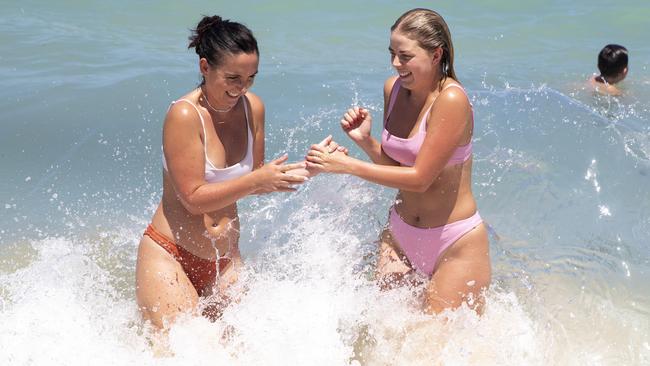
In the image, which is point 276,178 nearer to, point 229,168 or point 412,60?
point 229,168

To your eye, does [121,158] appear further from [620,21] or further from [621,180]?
[620,21]

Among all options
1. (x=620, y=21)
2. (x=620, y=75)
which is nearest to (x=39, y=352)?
(x=620, y=75)

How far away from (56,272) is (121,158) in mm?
2660

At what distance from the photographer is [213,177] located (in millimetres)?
4102

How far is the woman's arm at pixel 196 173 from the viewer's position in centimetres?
393

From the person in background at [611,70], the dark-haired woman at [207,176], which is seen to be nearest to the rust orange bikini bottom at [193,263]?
the dark-haired woman at [207,176]

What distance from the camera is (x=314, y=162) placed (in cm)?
399

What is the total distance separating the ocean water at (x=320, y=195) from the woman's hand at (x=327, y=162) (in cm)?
94

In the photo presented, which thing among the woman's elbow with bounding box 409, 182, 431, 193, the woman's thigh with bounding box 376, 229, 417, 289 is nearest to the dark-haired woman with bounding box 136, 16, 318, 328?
the woman's elbow with bounding box 409, 182, 431, 193

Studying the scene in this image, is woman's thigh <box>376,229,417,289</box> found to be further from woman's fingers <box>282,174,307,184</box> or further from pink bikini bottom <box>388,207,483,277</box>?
woman's fingers <box>282,174,307,184</box>

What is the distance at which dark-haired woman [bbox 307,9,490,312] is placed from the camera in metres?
3.95

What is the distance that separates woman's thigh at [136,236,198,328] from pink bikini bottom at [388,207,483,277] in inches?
47.9

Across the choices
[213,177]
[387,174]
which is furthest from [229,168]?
[387,174]

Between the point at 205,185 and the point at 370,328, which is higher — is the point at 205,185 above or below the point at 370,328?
above
